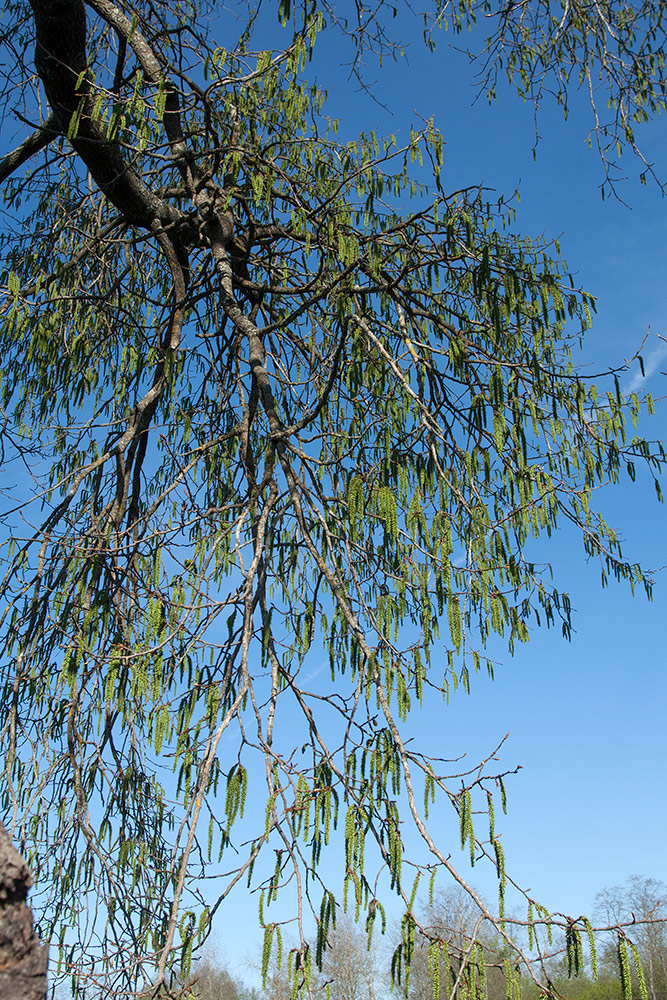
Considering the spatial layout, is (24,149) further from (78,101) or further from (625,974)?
(625,974)

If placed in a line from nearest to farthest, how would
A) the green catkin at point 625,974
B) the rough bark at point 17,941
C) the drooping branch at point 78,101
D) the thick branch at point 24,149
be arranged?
the rough bark at point 17,941, the green catkin at point 625,974, the drooping branch at point 78,101, the thick branch at point 24,149

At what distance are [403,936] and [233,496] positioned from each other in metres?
1.41

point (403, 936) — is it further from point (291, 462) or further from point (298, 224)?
point (298, 224)

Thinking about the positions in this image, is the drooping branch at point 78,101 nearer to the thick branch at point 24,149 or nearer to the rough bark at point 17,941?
the thick branch at point 24,149

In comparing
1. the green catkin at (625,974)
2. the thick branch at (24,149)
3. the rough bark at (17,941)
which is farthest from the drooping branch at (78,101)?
the green catkin at (625,974)

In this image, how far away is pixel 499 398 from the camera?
2307 mm

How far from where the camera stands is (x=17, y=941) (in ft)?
3.98

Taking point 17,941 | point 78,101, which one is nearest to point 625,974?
point 17,941

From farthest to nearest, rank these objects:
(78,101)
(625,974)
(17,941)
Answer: (78,101), (625,974), (17,941)

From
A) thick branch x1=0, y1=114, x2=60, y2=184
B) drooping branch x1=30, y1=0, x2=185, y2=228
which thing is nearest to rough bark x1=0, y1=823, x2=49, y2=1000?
drooping branch x1=30, y1=0, x2=185, y2=228

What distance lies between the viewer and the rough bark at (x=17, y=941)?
46.5 inches

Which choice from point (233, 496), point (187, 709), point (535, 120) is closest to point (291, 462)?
point (233, 496)

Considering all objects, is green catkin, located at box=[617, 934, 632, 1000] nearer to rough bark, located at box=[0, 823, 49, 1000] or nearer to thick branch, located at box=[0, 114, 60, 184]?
rough bark, located at box=[0, 823, 49, 1000]

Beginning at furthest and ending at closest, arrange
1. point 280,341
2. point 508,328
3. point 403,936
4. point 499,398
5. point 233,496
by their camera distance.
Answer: point 280,341 → point 508,328 → point 233,496 → point 499,398 → point 403,936
